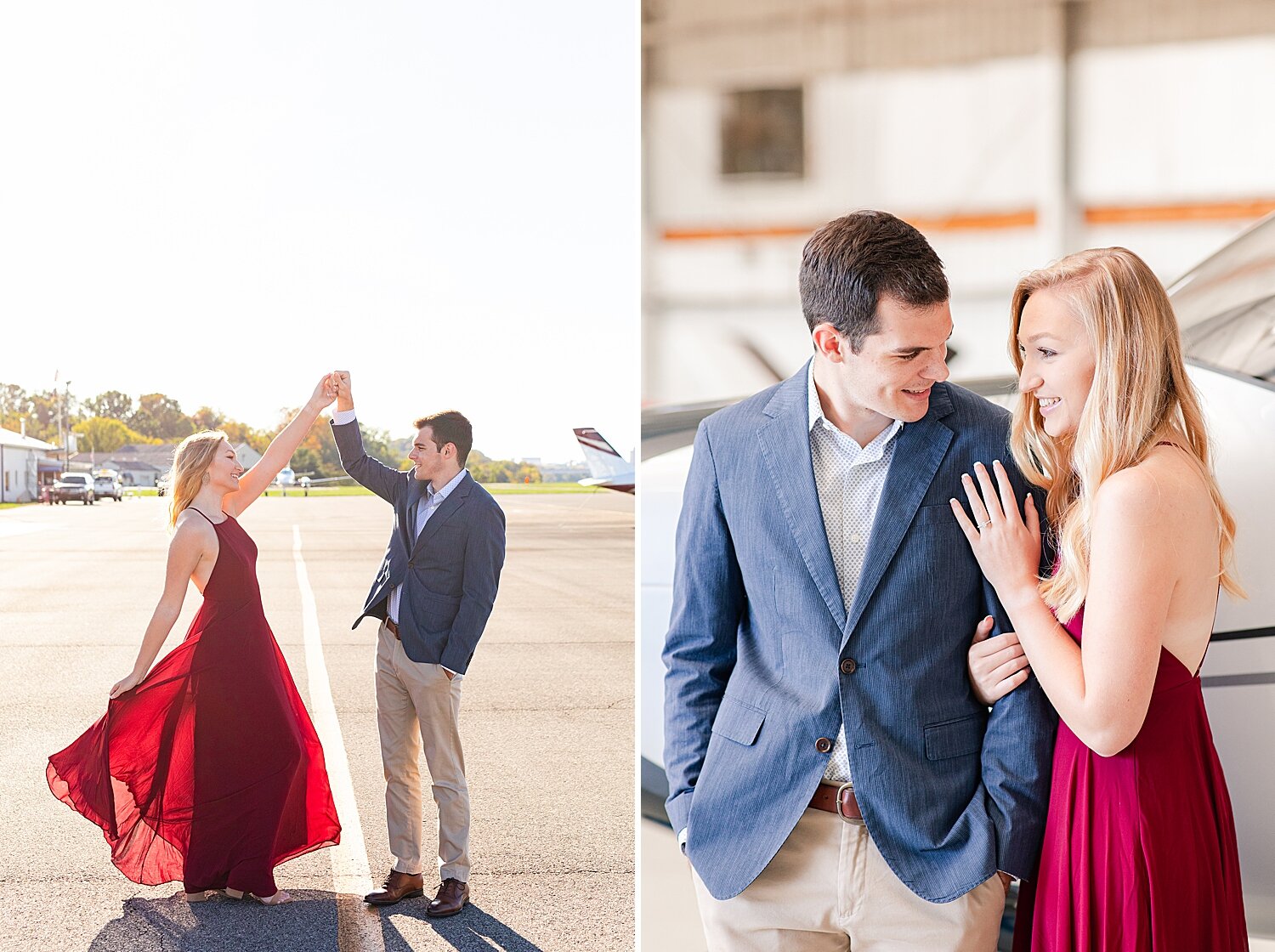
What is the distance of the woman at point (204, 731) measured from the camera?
225cm

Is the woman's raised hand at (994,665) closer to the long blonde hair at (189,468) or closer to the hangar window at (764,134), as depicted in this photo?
the hangar window at (764,134)

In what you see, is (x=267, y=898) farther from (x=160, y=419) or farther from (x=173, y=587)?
(x=160, y=419)

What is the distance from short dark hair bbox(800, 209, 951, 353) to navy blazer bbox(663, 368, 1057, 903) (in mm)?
149

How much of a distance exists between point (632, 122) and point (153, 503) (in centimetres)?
133

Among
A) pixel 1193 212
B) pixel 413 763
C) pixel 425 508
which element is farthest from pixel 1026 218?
pixel 413 763

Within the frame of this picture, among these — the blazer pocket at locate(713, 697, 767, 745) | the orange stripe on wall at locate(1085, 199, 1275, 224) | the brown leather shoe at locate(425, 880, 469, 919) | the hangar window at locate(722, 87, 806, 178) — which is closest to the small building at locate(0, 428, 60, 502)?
the brown leather shoe at locate(425, 880, 469, 919)

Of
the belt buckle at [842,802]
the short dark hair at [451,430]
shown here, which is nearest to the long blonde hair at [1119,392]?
the belt buckle at [842,802]

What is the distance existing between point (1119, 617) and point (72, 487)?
224 centimetres

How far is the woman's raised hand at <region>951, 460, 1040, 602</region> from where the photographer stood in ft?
3.93

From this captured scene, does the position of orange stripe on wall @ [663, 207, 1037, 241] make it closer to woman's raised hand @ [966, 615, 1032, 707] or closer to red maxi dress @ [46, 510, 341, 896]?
woman's raised hand @ [966, 615, 1032, 707]

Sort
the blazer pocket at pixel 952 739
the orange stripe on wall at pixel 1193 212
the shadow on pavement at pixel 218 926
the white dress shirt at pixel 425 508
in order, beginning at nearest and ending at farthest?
the blazer pocket at pixel 952 739
the orange stripe on wall at pixel 1193 212
the shadow on pavement at pixel 218 926
the white dress shirt at pixel 425 508

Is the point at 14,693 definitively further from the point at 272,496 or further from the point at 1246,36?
the point at 1246,36

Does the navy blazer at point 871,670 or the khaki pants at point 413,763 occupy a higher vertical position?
the navy blazer at point 871,670

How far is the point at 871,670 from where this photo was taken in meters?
1.23
